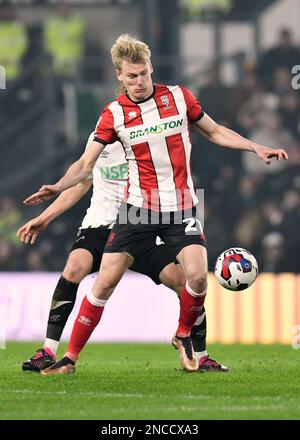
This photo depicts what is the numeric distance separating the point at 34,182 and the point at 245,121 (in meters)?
3.61

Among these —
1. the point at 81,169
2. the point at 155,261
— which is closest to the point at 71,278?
the point at 155,261

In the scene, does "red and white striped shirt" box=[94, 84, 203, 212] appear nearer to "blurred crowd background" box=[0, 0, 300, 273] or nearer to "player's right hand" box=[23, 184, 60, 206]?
"player's right hand" box=[23, 184, 60, 206]

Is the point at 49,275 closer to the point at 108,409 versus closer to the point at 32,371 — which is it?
the point at 32,371

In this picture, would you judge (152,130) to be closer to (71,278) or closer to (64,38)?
(71,278)

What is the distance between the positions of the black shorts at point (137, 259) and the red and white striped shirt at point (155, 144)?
65cm

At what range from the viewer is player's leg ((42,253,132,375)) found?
26.9 feet

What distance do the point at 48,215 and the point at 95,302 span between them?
2.57 ft

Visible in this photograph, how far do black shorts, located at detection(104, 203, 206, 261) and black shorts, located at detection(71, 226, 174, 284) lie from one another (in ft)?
1.67

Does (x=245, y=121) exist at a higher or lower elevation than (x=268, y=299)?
higher

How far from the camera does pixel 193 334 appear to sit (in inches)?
344

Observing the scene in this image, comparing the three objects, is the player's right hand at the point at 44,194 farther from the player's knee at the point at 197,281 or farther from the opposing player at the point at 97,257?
the player's knee at the point at 197,281

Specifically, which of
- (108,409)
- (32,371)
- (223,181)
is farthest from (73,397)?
(223,181)

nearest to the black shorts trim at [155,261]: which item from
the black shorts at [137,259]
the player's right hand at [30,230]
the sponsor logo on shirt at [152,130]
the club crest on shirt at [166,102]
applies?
the black shorts at [137,259]

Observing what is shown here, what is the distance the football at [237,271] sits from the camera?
876 cm
